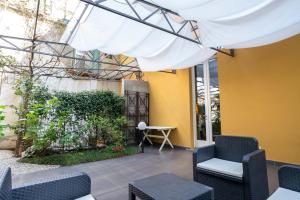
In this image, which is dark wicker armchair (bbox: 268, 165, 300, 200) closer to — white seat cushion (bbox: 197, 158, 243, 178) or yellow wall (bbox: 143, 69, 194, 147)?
white seat cushion (bbox: 197, 158, 243, 178)

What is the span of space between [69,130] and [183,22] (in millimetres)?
4541

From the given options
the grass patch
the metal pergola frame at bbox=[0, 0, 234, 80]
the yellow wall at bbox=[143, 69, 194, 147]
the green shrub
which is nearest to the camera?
the metal pergola frame at bbox=[0, 0, 234, 80]

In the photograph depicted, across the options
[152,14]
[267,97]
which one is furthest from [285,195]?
[267,97]

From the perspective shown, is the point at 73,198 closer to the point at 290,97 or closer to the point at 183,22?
the point at 183,22

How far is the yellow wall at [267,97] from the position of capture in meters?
3.92

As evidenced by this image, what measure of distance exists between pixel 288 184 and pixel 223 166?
82 centimetres

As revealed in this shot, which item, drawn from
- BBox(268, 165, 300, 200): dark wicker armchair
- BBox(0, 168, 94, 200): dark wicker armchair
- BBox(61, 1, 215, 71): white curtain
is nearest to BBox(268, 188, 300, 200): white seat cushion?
BBox(268, 165, 300, 200): dark wicker armchair

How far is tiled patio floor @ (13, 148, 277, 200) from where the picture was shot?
9.89 feet

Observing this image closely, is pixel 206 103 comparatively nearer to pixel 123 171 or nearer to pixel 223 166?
pixel 123 171

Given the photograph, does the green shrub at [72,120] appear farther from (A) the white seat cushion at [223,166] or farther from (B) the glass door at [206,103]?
(A) the white seat cushion at [223,166]

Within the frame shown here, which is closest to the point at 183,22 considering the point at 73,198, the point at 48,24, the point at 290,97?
the point at 290,97

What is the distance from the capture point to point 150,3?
9.42 feet

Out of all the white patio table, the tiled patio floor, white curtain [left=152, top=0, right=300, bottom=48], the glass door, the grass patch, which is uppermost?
white curtain [left=152, top=0, right=300, bottom=48]

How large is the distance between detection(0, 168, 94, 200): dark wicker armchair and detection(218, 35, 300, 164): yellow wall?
14.0 ft
